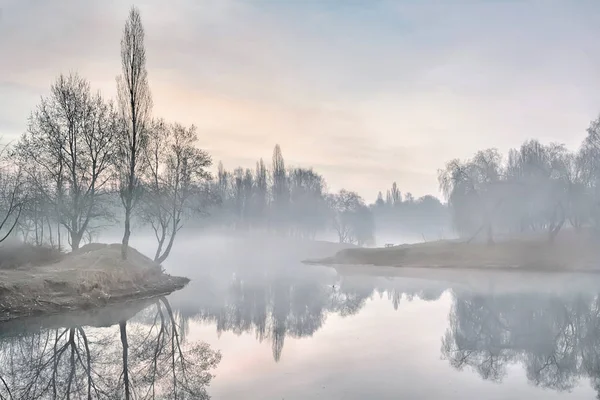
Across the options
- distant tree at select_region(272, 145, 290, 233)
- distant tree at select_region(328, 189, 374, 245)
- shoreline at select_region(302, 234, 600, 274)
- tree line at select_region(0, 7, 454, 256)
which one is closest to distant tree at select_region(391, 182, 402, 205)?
distant tree at select_region(328, 189, 374, 245)

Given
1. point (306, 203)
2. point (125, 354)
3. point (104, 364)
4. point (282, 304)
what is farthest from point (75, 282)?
point (306, 203)

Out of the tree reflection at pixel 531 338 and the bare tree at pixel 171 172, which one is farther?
the bare tree at pixel 171 172

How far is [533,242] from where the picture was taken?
51.7 metres

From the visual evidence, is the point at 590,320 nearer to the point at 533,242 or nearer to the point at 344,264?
the point at 533,242

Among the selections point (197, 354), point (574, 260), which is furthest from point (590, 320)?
point (574, 260)

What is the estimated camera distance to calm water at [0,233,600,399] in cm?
1056

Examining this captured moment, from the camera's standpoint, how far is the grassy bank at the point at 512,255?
47.6 meters

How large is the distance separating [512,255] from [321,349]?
42934 mm

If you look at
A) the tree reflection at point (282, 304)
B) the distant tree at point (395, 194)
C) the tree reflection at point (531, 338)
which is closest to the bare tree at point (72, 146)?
the tree reflection at point (282, 304)

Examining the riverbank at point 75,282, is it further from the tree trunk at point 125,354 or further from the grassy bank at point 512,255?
the grassy bank at point 512,255

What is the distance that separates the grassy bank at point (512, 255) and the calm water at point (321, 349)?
2117cm

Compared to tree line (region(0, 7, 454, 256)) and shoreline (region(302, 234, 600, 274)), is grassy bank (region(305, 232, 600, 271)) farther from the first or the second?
tree line (region(0, 7, 454, 256))

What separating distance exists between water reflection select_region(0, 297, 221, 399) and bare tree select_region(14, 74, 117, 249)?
18.0 m

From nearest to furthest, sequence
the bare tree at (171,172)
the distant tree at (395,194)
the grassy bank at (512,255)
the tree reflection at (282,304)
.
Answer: the tree reflection at (282,304)
the bare tree at (171,172)
the grassy bank at (512,255)
the distant tree at (395,194)
